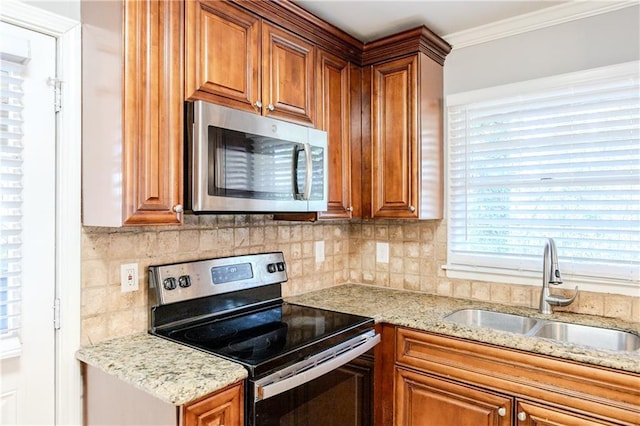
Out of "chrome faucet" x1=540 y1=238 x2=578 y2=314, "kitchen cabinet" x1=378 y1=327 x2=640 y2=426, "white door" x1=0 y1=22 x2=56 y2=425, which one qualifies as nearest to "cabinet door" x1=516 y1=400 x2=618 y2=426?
"kitchen cabinet" x1=378 y1=327 x2=640 y2=426

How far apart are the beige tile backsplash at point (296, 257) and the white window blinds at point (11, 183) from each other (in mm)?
204

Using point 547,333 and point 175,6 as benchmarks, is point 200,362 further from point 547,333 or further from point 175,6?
point 547,333

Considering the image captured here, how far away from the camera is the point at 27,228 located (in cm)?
144

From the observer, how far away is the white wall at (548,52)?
6.25 feet

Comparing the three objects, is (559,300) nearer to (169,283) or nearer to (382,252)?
(382,252)

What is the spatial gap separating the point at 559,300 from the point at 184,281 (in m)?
1.71

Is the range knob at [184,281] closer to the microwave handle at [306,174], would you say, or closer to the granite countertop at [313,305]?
the granite countertop at [313,305]

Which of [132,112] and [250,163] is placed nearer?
[132,112]

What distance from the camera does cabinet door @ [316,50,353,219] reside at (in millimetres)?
2145

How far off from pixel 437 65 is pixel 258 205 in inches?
54.7

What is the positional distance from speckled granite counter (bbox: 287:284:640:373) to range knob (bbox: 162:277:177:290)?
0.73 metres

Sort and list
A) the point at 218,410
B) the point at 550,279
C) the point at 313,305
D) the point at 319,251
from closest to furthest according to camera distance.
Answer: the point at 218,410
the point at 550,279
the point at 313,305
the point at 319,251

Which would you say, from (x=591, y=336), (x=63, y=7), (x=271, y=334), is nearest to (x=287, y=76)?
(x=63, y=7)

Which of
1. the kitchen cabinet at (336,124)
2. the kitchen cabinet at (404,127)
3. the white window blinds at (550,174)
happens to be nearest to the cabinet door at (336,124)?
the kitchen cabinet at (336,124)
